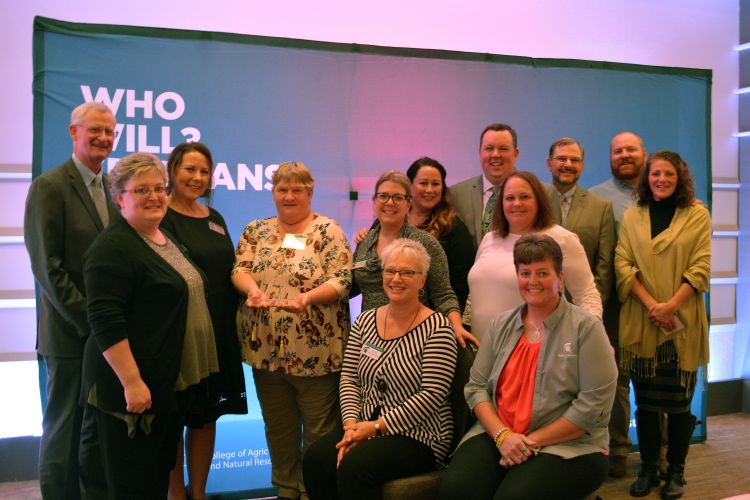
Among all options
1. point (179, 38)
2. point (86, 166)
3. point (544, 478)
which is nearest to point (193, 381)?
point (86, 166)

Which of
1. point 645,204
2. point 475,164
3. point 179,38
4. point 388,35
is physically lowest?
point 645,204

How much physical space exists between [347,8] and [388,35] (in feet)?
1.01

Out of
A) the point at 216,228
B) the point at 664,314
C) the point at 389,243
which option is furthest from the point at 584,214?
the point at 216,228

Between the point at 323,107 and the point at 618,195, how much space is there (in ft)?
5.84

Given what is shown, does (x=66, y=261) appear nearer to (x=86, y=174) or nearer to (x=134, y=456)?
(x=86, y=174)

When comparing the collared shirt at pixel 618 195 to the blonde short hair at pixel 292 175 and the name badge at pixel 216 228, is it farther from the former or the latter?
the name badge at pixel 216 228

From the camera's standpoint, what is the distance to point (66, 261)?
2730 millimetres

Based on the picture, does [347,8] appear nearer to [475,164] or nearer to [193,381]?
[475,164]

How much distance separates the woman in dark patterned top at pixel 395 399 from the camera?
7.98 ft

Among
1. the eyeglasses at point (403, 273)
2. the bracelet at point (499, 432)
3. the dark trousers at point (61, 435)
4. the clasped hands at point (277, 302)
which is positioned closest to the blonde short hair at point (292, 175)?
the clasped hands at point (277, 302)

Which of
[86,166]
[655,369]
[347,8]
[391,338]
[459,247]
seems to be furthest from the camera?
[347,8]

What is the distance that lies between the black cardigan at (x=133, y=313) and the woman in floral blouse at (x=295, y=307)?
525 mm

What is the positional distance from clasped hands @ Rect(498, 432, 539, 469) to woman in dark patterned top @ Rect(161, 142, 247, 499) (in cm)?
122

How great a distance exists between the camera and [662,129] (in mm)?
4391
